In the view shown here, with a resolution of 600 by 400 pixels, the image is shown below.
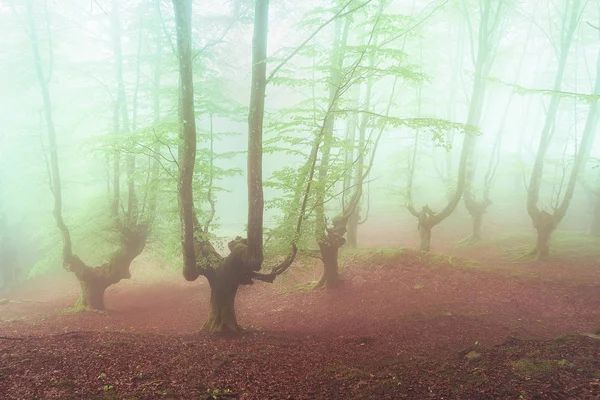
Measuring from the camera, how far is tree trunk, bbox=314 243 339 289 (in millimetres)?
11336

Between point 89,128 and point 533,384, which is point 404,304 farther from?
point 89,128

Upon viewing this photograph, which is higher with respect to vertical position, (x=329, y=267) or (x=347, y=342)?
(x=329, y=267)

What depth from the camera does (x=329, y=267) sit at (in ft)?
38.3

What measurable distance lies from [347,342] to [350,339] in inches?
8.1

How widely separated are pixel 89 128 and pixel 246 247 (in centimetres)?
2328

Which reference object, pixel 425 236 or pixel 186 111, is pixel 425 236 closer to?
pixel 425 236

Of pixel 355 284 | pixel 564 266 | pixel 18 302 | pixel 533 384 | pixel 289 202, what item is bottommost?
pixel 18 302

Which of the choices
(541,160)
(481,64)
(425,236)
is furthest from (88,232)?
(541,160)

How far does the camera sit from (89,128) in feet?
80.9

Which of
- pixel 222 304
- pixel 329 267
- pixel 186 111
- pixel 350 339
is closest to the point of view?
pixel 186 111

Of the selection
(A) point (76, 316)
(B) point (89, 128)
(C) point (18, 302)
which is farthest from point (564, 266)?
(B) point (89, 128)

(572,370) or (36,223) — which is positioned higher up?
(572,370)

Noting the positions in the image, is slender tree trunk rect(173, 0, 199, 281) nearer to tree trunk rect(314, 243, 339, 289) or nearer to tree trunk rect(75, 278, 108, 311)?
tree trunk rect(314, 243, 339, 289)

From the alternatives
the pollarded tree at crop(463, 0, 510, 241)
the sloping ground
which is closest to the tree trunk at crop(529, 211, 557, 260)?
the sloping ground
